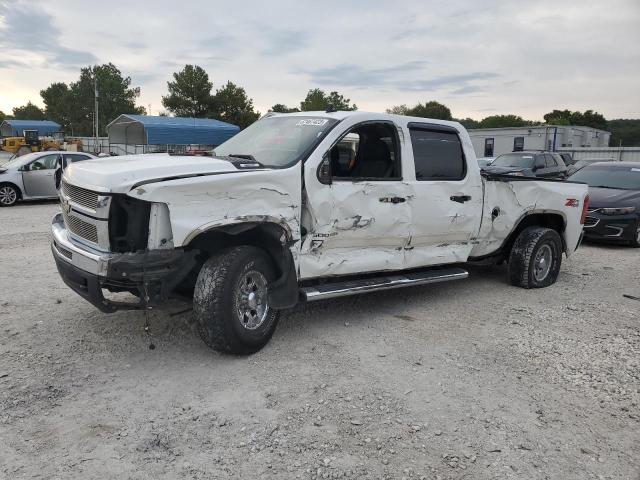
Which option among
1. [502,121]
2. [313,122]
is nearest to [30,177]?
[313,122]

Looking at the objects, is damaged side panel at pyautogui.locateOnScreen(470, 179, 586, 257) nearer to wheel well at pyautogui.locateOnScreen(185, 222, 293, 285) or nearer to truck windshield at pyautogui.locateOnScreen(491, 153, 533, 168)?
wheel well at pyautogui.locateOnScreen(185, 222, 293, 285)

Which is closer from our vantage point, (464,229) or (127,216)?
(127,216)

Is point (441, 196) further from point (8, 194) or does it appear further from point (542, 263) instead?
point (8, 194)

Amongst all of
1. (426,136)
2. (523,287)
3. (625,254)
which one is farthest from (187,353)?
(625,254)

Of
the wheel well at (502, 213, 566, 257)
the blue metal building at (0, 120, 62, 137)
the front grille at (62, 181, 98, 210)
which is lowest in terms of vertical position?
the wheel well at (502, 213, 566, 257)

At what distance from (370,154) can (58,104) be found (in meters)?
104

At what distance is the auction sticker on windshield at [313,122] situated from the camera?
16.6ft

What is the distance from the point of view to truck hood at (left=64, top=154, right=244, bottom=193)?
3744 mm

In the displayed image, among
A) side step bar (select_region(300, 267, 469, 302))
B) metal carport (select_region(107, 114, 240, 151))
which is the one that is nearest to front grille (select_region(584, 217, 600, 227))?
side step bar (select_region(300, 267, 469, 302))

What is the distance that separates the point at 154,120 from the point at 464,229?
3476cm

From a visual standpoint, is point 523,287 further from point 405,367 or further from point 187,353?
point 187,353

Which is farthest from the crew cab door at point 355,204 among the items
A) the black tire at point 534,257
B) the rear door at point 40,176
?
the rear door at point 40,176

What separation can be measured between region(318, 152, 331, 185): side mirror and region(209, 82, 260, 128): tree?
208 ft

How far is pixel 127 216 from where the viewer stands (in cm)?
390
